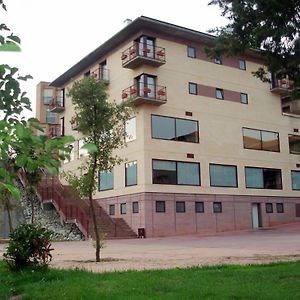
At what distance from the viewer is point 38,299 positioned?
7027mm

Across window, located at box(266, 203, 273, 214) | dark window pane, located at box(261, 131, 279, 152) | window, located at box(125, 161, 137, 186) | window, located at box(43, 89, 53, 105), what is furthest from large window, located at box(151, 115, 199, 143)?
window, located at box(43, 89, 53, 105)

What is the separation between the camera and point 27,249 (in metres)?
10.3

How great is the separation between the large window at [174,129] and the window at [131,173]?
2.61 metres

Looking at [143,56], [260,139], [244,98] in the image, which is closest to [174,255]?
[143,56]

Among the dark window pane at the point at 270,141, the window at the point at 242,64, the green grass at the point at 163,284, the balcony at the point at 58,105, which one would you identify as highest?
the window at the point at 242,64

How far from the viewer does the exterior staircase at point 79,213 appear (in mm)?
31328

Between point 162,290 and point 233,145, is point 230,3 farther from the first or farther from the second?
point 233,145

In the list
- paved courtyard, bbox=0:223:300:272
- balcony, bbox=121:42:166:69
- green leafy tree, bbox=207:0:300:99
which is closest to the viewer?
green leafy tree, bbox=207:0:300:99

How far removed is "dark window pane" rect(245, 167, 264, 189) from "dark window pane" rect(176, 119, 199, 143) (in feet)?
19.0

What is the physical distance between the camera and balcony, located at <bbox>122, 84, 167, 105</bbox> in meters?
32.5

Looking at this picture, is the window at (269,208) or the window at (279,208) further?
the window at (279,208)

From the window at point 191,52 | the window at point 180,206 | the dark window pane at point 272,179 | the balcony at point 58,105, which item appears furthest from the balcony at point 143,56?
the dark window pane at point 272,179

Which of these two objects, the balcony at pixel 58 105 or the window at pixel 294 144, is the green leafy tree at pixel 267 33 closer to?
the window at pixel 294 144

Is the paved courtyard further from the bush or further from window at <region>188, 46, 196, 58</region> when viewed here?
window at <region>188, 46, 196, 58</region>
